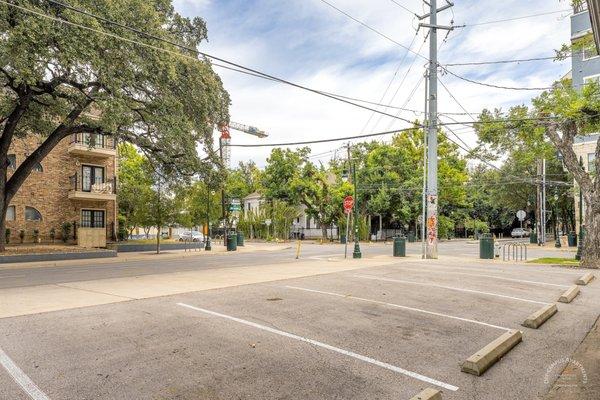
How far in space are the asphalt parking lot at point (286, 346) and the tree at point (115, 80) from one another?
8472 millimetres

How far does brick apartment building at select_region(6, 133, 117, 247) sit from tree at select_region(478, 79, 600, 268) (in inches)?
1007

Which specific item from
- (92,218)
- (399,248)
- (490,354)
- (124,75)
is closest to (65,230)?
Result: (92,218)

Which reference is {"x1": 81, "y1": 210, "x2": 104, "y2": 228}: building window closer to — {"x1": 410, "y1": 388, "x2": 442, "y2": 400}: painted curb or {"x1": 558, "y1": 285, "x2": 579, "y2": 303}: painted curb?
{"x1": 558, "y1": 285, "x2": 579, "y2": 303}: painted curb

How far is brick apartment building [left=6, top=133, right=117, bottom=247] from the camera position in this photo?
28.4 meters

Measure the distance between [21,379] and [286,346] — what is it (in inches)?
124

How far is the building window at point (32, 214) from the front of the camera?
93.7ft

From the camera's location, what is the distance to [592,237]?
17.8 metres

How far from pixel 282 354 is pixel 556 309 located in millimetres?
6106

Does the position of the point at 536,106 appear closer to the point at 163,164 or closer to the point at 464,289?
the point at 464,289

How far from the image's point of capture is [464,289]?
36.0ft

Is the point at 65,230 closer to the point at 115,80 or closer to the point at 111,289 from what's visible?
the point at 115,80

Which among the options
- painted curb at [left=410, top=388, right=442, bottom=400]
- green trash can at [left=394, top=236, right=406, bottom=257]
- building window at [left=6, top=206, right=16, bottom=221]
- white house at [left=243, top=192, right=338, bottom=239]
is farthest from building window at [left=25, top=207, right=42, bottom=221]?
painted curb at [left=410, top=388, right=442, bottom=400]

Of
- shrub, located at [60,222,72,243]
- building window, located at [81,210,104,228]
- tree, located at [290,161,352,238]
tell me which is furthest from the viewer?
tree, located at [290,161,352,238]

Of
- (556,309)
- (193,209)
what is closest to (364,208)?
(193,209)
